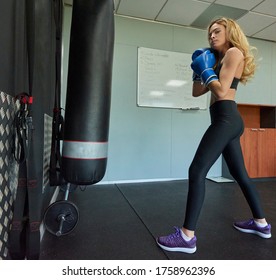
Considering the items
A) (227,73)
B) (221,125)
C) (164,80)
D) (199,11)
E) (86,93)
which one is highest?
(199,11)

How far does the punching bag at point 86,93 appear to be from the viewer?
3.89 ft

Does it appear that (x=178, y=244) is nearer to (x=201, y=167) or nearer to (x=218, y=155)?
(x=201, y=167)

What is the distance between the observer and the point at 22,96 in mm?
978

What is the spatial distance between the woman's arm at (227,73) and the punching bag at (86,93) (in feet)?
2.23

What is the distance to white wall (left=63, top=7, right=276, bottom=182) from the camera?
3.11m

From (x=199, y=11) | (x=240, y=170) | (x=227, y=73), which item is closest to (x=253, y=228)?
(x=240, y=170)

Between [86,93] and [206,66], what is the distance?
2.51ft

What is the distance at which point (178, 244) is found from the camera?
123cm

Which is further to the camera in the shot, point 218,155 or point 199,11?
point 199,11

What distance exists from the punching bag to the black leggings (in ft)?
1.90

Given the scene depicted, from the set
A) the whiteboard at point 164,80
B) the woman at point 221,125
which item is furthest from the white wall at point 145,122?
the woman at point 221,125
